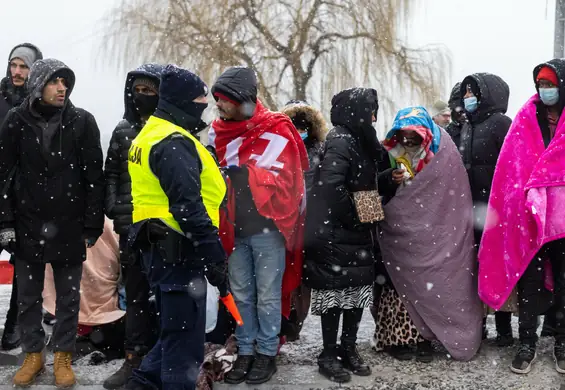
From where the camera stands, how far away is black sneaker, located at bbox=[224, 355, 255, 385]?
4.42 meters

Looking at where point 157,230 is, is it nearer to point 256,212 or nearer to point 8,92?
point 256,212

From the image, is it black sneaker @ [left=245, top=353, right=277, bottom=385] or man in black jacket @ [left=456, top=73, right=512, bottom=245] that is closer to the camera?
black sneaker @ [left=245, top=353, right=277, bottom=385]

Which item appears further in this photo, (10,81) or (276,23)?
(276,23)

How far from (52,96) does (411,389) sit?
2.84m

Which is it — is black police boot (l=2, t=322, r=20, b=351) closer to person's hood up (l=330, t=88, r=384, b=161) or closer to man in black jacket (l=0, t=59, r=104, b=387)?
man in black jacket (l=0, t=59, r=104, b=387)

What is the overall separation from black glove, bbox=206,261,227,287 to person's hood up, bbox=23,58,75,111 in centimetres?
165

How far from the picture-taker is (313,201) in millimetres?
4648

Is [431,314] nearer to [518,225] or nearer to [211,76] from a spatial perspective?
[518,225]

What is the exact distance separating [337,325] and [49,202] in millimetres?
1983

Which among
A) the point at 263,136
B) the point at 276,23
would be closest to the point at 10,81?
the point at 263,136

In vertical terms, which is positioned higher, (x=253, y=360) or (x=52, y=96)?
(x=52, y=96)

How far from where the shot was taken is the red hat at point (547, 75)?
4.62 m

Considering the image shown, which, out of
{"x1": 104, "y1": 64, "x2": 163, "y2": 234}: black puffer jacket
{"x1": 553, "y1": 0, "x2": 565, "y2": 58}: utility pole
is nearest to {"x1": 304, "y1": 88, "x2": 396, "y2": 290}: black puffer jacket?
{"x1": 104, "y1": 64, "x2": 163, "y2": 234}: black puffer jacket

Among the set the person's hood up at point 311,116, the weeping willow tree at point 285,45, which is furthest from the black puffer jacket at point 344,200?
the weeping willow tree at point 285,45
